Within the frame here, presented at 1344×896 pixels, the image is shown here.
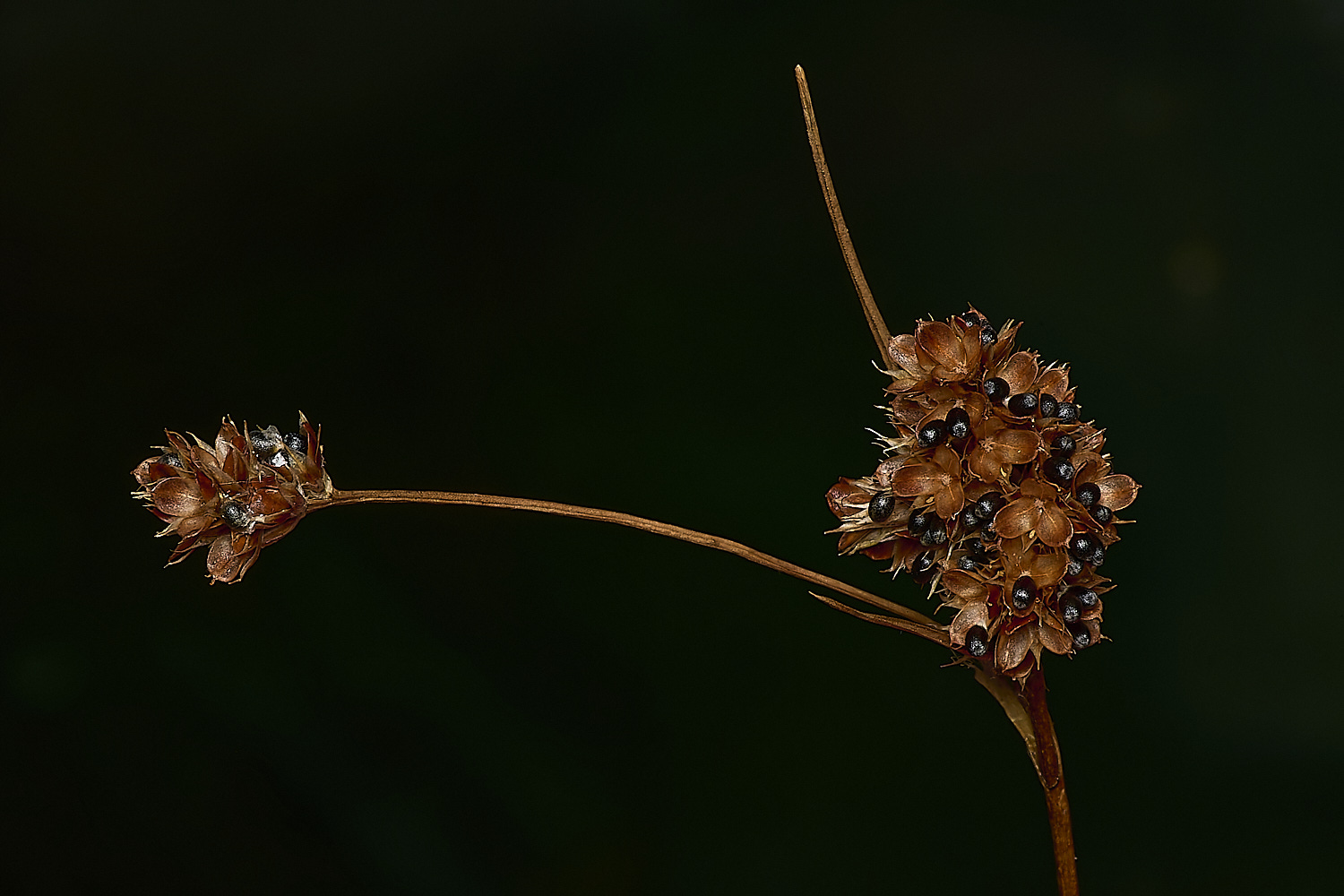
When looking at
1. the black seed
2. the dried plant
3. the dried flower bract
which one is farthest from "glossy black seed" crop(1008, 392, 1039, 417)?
the dried flower bract

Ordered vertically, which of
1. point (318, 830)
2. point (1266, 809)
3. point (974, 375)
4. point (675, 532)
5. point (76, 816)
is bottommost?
point (76, 816)

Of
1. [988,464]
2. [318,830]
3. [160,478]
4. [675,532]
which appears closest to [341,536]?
[318,830]

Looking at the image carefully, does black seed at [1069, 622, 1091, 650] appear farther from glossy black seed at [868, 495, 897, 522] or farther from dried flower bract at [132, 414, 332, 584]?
dried flower bract at [132, 414, 332, 584]

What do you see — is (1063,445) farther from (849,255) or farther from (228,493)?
(228,493)

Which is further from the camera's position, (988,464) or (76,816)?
(76,816)

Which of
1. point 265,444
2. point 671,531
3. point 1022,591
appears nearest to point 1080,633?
point 1022,591

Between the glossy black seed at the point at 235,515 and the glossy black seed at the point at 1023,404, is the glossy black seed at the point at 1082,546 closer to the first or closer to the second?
the glossy black seed at the point at 1023,404

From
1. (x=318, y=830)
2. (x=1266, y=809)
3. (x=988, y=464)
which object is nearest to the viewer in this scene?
(x=988, y=464)

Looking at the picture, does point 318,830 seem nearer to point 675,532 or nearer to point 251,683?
point 251,683

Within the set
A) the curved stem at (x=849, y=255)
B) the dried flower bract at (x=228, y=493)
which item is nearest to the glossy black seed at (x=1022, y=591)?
the curved stem at (x=849, y=255)
